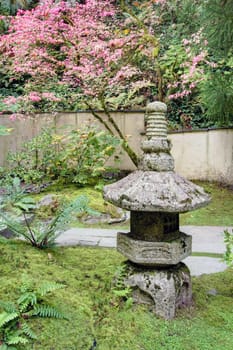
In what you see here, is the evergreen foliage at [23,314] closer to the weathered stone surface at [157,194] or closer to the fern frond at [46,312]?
the fern frond at [46,312]

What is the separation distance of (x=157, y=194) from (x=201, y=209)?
143 inches

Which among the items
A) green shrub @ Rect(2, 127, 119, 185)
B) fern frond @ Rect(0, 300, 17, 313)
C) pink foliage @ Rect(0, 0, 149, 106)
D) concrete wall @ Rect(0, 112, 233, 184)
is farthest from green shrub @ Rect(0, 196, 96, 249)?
concrete wall @ Rect(0, 112, 233, 184)

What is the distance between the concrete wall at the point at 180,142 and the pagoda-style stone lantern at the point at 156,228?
470 cm

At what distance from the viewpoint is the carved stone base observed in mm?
2197

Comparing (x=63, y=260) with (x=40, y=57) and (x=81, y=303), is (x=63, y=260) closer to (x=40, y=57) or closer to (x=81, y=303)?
(x=81, y=303)

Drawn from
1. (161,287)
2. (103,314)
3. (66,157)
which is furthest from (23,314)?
(66,157)

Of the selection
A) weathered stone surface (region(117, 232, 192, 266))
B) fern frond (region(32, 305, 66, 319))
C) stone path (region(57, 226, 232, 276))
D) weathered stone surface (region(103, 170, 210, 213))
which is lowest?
stone path (region(57, 226, 232, 276))

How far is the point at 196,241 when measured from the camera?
13.3ft

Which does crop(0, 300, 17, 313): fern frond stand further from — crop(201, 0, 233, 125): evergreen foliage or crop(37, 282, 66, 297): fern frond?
crop(201, 0, 233, 125): evergreen foliage

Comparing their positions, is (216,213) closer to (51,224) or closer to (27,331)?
(51,224)

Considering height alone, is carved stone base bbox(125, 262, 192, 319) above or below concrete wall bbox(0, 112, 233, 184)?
below

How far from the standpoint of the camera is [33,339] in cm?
180

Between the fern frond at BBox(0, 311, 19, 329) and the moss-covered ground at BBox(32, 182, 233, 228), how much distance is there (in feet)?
9.80

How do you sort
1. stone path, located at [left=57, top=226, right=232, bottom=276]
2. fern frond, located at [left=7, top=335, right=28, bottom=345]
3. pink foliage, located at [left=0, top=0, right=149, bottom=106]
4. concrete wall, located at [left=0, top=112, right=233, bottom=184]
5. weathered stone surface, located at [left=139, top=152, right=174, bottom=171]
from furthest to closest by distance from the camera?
1. concrete wall, located at [left=0, top=112, right=233, bottom=184]
2. pink foliage, located at [left=0, top=0, right=149, bottom=106]
3. stone path, located at [left=57, top=226, right=232, bottom=276]
4. weathered stone surface, located at [left=139, top=152, right=174, bottom=171]
5. fern frond, located at [left=7, top=335, right=28, bottom=345]
